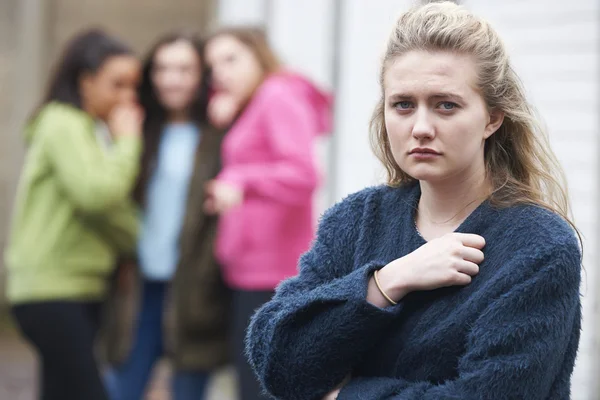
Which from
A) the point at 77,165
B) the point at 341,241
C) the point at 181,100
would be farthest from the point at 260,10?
the point at 341,241

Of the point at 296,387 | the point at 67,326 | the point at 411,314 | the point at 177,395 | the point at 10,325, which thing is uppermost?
the point at 411,314

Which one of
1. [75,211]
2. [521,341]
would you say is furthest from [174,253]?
[521,341]

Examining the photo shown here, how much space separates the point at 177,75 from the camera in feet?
18.0

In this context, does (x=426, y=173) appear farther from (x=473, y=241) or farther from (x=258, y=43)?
(x=258, y=43)

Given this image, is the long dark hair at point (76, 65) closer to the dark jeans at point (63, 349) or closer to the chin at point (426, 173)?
the dark jeans at point (63, 349)

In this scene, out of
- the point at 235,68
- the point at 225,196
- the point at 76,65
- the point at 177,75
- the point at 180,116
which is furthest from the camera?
the point at 180,116

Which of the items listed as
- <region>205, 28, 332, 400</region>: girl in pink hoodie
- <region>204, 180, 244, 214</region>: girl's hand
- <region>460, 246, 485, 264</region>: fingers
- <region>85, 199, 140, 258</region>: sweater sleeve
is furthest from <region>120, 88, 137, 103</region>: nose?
<region>460, 246, 485, 264</region>: fingers

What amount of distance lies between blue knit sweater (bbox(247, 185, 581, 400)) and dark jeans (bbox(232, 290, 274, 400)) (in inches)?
92.0

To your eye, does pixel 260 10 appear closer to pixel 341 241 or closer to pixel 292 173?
pixel 292 173

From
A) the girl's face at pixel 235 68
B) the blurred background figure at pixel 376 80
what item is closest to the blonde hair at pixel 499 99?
the blurred background figure at pixel 376 80

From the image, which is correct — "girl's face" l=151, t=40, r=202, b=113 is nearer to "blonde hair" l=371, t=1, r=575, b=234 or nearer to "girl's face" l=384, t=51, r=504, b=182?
"blonde hair" l=371, t=1, r=575, b=234

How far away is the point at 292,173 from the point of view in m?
4.79

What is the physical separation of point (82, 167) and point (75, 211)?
22cm

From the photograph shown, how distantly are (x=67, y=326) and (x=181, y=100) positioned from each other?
1.27 metres
